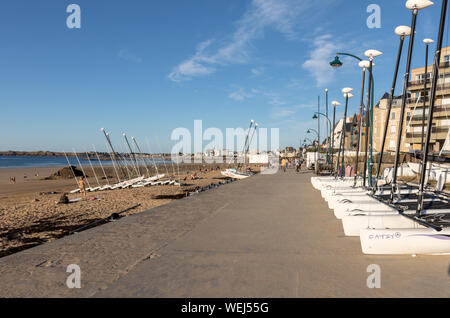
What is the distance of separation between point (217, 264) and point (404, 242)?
3152mm

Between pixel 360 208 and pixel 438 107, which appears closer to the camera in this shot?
pixel 360 208

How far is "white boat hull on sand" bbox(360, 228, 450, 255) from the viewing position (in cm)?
504

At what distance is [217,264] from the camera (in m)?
4.80

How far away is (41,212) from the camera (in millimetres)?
13875

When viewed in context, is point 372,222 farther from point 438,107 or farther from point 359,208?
point 438,107

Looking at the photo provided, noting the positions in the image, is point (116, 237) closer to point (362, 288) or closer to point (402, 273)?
point (362, 288)

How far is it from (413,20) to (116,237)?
32.0 feet

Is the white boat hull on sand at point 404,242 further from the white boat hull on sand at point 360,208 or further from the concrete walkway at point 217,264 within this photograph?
the white boat hull on sand at point 360,208

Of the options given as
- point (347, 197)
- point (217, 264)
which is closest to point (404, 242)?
point (217, 264)

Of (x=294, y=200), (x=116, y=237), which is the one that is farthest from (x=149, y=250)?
(x=294, y=200)

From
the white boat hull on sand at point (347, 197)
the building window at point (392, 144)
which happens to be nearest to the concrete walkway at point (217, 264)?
the white boat hull on sand at point (347, 197)

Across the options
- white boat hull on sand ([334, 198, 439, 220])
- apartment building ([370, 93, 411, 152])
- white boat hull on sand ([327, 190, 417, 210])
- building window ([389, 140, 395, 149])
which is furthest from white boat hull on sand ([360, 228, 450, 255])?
building window ([389, 140, 395, 149])

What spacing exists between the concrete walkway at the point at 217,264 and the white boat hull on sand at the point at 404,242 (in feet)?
0.46

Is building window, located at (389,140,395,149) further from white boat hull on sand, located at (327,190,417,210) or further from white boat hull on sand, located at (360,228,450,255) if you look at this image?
white boat hull on sand, located at (360,228,450,255)
